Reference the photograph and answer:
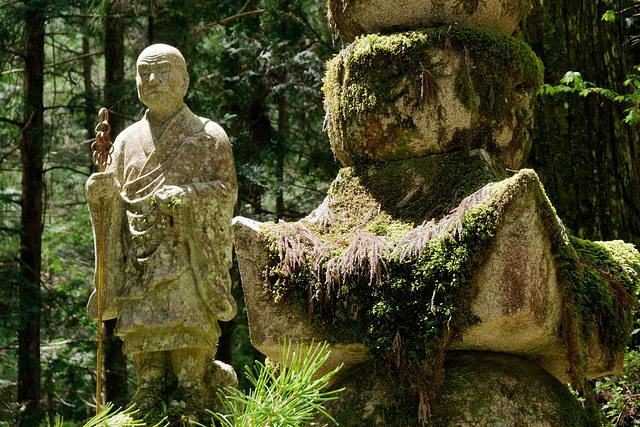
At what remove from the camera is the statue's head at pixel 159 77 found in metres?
5.33

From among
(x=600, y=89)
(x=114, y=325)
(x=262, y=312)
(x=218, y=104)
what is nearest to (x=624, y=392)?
(x=600, y=89)

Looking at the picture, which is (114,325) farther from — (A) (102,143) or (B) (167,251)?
(A) (102,143)

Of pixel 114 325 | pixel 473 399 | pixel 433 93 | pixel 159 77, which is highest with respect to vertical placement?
pixel 159 77

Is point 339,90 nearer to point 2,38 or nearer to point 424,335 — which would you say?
point 424,335

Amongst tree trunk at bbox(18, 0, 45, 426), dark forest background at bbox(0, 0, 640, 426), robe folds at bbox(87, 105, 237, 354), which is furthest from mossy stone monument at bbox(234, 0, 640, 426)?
tree trunk at bbox(18, 0, 45, 426)

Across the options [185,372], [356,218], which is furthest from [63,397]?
[356,218]

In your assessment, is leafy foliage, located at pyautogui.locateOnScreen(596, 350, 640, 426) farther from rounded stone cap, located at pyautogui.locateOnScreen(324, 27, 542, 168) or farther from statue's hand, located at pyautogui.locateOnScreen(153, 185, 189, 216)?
statue's hand, located at pyautogui.locateOnScreen(153, 185, 189, 216)

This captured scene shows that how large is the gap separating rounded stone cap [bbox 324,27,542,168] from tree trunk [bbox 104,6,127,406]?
22.5ft

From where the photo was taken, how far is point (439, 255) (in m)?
3.88

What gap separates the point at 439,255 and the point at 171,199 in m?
2.03

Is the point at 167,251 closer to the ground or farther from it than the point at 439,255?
closer to the ground

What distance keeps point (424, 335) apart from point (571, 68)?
4487 millimetres

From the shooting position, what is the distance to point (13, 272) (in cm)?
1086

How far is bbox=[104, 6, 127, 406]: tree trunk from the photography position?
1112 cm
